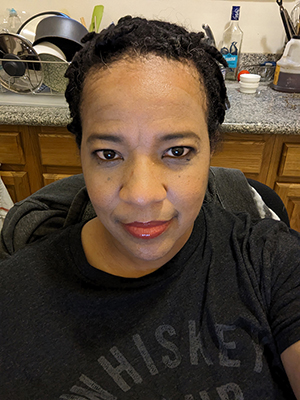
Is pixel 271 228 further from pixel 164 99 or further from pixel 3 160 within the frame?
pixel 3 160

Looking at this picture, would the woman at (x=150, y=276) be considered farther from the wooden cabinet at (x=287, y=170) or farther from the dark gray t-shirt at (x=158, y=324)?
the wooden cabinet at (x=287, y=170)

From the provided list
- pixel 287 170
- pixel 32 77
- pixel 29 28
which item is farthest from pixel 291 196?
pixel 29 28

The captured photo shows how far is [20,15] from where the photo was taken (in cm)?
217

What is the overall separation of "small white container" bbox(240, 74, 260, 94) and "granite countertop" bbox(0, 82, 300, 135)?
9 centimetres

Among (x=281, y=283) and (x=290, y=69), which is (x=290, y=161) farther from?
(x=281, y=283)

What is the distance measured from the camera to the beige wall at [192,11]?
209 cm

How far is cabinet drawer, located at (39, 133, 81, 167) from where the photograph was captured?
5.71 feet

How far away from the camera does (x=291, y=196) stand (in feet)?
6.12

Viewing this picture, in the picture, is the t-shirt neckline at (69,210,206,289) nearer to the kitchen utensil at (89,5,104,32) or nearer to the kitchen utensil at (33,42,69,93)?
the kitchen utensil at (33,42,69,93)

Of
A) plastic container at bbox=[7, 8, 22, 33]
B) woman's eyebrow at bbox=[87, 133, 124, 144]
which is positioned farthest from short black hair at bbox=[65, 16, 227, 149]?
plastic container at bbox=[7, 8, 22, 33]

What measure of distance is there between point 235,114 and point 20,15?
1598 millimetres

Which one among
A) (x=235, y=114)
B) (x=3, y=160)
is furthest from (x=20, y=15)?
(x=235, y=114)

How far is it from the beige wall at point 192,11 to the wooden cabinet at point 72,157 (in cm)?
93

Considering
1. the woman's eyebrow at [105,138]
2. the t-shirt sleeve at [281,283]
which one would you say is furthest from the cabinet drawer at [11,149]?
the t-shirt sleeve at [281,283]
